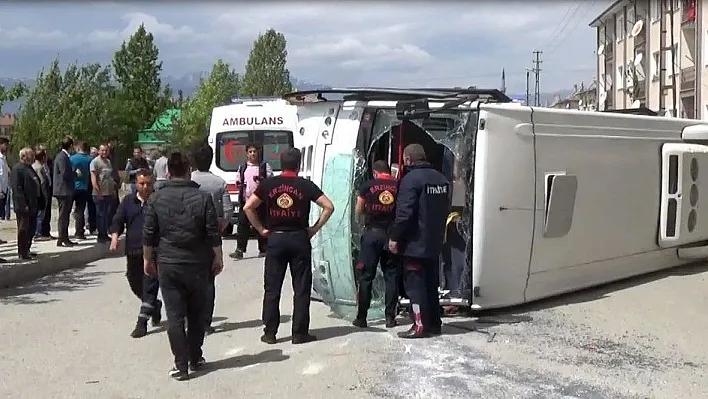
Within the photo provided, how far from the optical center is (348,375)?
6.49 metres

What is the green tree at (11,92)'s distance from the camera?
13.1 m

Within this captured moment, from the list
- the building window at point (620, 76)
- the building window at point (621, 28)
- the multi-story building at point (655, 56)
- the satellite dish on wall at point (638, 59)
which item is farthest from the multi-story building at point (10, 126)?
the building window at point (620, 76)

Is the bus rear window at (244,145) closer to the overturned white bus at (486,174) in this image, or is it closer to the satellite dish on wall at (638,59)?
the overturned white bus at (486,174)

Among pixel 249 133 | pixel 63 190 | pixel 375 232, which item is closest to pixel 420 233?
pixel 375 232

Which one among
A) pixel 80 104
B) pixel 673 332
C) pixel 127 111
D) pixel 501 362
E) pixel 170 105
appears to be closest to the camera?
pixel 501 362

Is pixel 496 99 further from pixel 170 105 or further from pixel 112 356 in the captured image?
pixel 170 105

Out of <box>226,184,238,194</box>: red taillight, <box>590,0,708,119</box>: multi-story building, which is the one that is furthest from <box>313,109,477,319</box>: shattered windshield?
<box>590,0,708,119</box>: multi-story building

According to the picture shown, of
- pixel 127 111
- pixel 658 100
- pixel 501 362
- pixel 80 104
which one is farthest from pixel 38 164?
pixel 127 111

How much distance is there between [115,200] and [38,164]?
132cm

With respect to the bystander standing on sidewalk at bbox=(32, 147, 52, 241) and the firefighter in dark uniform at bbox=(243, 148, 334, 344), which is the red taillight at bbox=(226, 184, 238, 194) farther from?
the firefighter in dark uniform at bbox=(243, 148, 334, 344)

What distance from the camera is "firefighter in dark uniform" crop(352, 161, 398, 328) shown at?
25.6 ft

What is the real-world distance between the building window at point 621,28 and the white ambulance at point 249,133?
115ft

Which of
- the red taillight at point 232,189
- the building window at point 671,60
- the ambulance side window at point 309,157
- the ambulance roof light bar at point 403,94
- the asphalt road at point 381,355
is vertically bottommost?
the asphalt road at point 381,355

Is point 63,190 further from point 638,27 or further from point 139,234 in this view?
point 638,27
